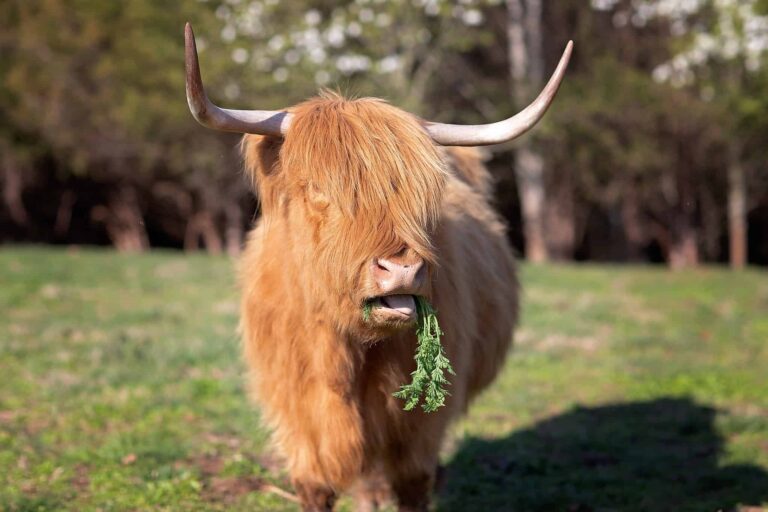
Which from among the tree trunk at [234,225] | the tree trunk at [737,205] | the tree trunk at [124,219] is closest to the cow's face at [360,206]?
the tree trunk at [737,205]

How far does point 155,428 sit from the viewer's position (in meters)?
5.98

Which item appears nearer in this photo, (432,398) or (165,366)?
(432,398)

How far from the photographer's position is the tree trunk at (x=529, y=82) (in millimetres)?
20953

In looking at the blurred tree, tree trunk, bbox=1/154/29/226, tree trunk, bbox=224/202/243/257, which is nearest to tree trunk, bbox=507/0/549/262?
the blurred tree

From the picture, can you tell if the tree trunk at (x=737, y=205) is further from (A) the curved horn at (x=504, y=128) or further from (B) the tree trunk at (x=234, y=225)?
(A) the curved horn at (x=504, y=128)

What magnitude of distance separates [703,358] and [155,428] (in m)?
5.72

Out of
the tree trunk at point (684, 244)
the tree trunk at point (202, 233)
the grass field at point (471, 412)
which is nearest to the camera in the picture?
the grass field at point (471, 412)

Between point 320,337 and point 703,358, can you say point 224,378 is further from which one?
point 703,358

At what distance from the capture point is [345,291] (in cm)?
326

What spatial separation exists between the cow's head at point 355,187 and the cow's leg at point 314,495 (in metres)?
0.87

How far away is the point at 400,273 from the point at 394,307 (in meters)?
0.15

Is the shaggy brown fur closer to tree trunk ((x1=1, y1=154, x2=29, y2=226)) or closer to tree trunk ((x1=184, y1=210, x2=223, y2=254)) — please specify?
tree trunk ((x1=184, y1=210, x2=223, y2=254))

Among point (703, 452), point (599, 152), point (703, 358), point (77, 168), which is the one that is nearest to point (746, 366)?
point (703, 358)

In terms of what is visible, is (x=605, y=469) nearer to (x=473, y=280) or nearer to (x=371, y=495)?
(x=371, y=495)
